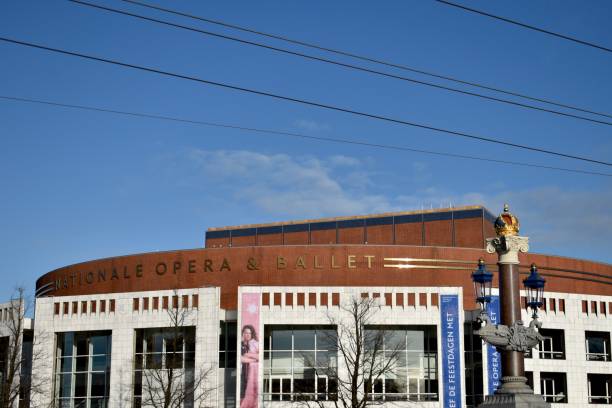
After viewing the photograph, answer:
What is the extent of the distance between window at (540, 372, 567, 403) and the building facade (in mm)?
111

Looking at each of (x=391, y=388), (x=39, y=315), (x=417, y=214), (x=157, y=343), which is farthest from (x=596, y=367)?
(x=39, y=315)

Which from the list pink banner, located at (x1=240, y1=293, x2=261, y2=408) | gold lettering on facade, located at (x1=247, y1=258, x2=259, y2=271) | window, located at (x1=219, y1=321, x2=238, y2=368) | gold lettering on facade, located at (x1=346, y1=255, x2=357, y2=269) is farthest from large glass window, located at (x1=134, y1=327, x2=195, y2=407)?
gold lettering on facade, located at (x1=346, y1=255, x2=357, y2=269)

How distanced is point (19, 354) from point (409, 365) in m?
32.6

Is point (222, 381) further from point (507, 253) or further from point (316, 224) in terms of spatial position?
point (507, 253)

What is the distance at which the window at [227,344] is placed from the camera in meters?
68.6

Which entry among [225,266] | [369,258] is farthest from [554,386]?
[225,266]

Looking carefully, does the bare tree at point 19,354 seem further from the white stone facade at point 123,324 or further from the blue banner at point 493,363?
the blue banner at point 493,363

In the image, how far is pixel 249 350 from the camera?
65.2 metres

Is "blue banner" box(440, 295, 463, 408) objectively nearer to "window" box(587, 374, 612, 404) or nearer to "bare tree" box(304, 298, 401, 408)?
"bare tree" box(304, 298, 401, 408)

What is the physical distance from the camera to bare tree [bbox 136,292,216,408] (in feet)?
214

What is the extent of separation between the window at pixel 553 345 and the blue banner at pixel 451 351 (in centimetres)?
897

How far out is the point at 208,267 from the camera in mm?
72500

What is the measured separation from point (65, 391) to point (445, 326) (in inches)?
1222

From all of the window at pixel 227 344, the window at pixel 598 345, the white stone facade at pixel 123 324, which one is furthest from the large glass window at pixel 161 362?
the window at pixel 598 345
